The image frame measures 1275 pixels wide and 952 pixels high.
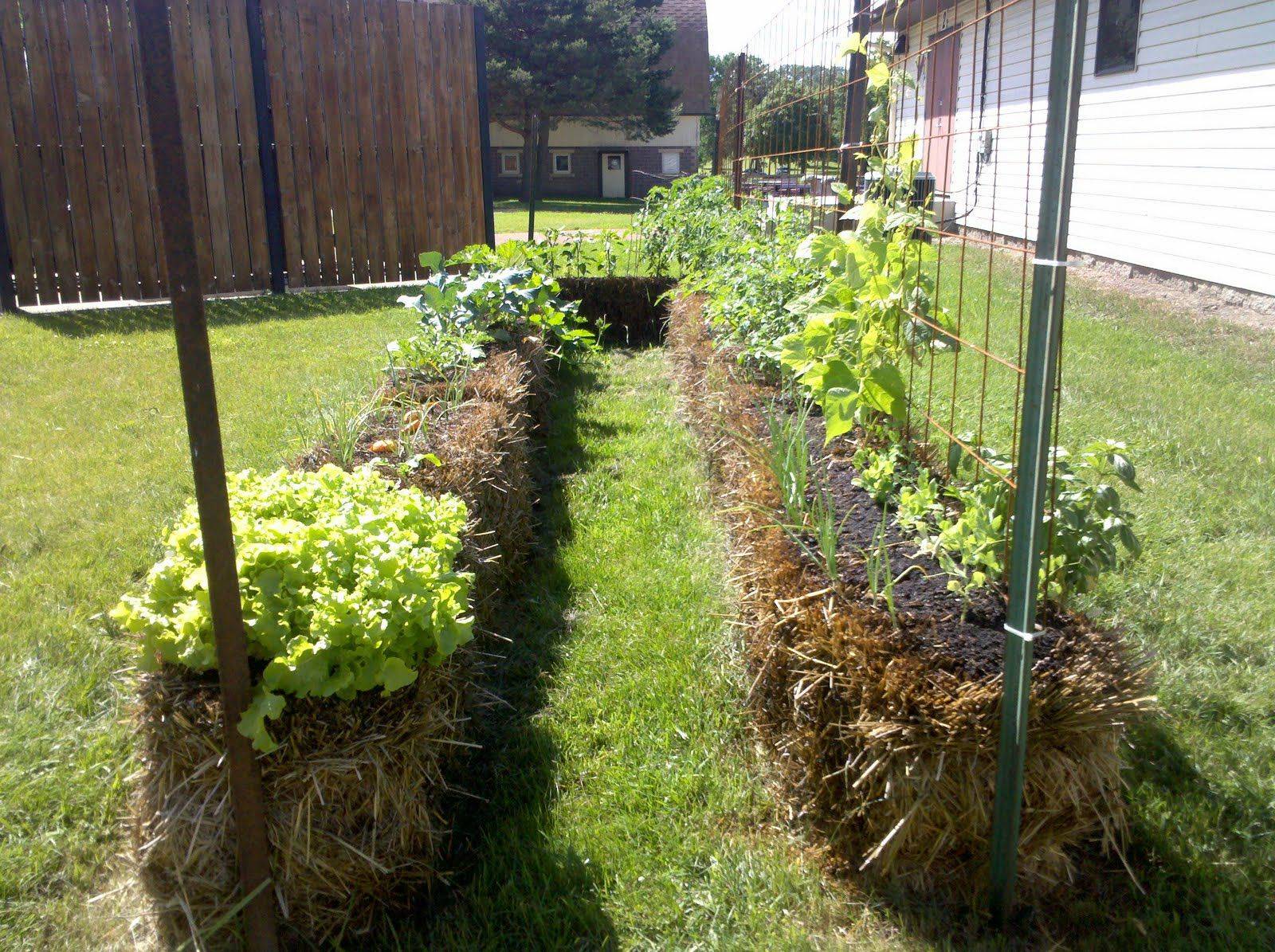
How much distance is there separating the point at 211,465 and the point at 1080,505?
1.75 m

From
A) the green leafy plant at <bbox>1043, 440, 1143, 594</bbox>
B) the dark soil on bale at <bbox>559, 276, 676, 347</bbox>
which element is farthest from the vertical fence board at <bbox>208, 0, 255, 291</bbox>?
the green leafy plant at <bbox>1043, 440, 1143, 594</bbox>

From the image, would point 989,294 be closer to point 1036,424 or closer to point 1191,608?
point 1036,424

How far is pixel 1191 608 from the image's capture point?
295 cm

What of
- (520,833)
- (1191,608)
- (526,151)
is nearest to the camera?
(520,833)

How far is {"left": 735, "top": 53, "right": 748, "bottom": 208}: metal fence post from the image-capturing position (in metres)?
8.06

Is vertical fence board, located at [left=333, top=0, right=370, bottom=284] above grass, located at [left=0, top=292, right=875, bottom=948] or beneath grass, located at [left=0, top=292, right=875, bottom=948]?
above

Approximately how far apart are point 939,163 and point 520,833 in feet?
39.6

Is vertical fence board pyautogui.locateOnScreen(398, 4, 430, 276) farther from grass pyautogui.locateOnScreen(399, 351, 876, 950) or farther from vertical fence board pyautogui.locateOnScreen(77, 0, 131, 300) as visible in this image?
grass pyautogui.locateOnScreen(399, 351, 876, 950)

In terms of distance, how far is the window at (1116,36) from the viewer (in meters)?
9.00

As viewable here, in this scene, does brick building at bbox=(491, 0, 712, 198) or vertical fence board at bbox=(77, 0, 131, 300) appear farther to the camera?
brick building at bbox=(491, 0, 712, 198)

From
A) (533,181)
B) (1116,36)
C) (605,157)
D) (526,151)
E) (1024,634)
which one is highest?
(526,151)

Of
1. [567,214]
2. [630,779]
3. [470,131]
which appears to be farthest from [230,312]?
[567,214]

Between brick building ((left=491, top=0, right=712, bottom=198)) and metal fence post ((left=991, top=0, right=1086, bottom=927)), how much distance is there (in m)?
32.6

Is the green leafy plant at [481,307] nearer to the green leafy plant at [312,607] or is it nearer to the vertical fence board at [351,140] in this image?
the green leafy plant at [312,607]
